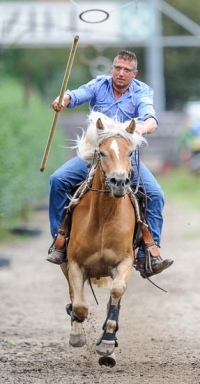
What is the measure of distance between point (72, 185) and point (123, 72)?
1.15 meters

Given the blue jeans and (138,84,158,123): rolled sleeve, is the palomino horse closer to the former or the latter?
the blue jeans

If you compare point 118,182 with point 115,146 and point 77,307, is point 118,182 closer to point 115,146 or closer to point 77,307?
point 115,146

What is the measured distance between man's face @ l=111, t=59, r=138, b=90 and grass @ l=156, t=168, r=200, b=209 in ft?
52.6

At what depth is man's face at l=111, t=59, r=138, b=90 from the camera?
→ 8.26m

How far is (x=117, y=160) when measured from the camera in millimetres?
7074

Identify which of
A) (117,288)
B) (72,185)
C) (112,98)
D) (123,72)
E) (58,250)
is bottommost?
(117,288)

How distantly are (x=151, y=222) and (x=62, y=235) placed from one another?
2.96ft

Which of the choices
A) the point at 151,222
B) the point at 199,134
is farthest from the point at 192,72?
the point at 151,222

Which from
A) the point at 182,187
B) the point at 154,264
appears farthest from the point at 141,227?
the point at 182,187

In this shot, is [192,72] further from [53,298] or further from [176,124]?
[53,298]

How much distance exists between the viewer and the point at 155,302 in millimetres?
11797

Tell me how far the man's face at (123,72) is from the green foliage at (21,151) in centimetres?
468

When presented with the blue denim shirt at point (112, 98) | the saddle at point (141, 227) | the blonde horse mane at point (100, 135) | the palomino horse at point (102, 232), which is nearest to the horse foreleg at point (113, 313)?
the palomino horse at point (102, 232)

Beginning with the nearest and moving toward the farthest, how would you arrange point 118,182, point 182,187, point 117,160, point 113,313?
point 118,182, point 117,160, point 113,313, point 182,187
